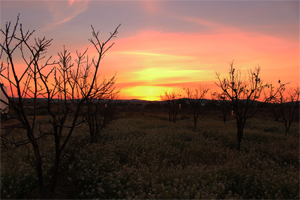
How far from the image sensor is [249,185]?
6270mm

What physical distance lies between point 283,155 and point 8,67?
13075 mm

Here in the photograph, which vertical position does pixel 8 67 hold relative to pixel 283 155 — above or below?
above

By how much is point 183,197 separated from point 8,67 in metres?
6.33

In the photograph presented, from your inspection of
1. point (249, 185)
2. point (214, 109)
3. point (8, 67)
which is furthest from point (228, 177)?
point (214, 109)

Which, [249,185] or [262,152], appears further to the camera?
[262,152]

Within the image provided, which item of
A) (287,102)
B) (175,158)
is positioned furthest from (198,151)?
(287,102)

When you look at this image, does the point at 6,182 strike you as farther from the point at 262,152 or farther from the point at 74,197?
the point at 262,152

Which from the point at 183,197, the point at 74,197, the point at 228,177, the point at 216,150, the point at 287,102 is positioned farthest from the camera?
the point at 287,102

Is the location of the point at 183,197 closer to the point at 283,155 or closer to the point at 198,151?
the point at 198,151

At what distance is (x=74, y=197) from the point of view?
19.0 feet

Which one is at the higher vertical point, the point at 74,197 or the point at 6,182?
the point at 6,182

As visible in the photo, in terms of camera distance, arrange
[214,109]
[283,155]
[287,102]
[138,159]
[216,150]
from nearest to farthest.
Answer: [138,159] → [283,155] → [216,150] → [287,102] → [214,109]

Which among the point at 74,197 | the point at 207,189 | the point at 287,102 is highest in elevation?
the point at 287,102

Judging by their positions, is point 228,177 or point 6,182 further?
point 228,177
